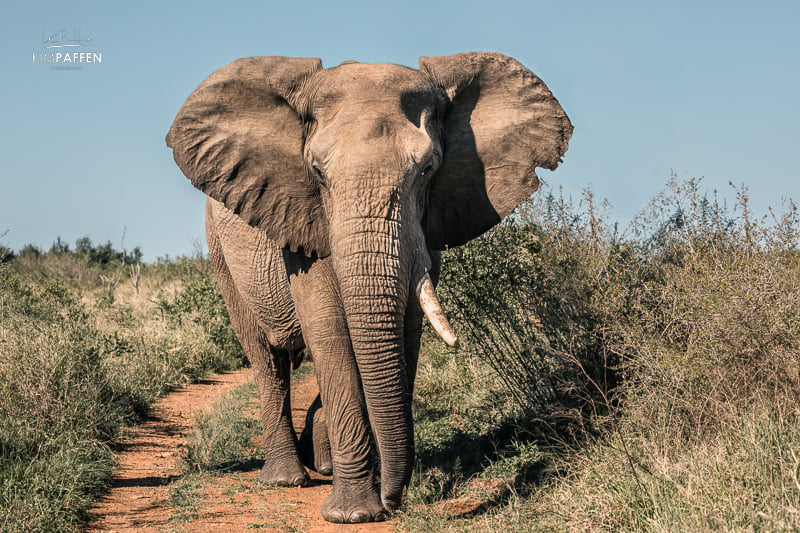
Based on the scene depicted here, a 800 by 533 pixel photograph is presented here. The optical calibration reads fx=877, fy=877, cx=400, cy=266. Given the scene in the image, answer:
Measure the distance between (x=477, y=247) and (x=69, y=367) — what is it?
386 cm

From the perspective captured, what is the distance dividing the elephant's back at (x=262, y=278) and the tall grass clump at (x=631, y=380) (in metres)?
1.57

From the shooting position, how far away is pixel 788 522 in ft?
11.8

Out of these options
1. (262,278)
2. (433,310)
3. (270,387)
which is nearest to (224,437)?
(270,387)

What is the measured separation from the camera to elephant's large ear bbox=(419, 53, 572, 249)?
601 cm

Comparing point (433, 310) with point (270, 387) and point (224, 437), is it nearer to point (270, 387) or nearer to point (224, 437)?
point (270, 387)

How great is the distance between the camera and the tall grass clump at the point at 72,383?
5.90 m

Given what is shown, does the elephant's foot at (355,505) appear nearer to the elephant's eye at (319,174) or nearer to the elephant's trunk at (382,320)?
the elephant's trunk at (382,320)

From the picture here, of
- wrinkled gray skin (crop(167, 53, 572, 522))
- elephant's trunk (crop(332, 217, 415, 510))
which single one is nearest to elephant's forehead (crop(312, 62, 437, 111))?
wrinkled gray skin (crop(167, 53, 572, 522))

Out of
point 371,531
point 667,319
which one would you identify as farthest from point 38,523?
point 667,319

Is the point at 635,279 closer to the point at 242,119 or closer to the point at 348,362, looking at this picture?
the point at 348,362

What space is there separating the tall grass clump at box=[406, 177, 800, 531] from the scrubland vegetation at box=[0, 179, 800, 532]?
0.7 inches

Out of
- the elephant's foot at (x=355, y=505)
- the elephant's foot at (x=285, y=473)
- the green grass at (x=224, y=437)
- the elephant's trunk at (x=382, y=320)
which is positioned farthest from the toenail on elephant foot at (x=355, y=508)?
the green grass at (x=224, y=437)

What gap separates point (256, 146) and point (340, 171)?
1165 millimetres

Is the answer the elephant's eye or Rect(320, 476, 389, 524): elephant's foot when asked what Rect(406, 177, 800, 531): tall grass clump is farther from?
the elephant's eye
